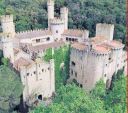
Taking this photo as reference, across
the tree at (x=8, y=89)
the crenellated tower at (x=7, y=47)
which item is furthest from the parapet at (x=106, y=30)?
the tree at (x=8, y=89)

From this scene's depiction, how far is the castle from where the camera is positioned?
40750 millimetres

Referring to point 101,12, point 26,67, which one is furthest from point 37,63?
point 101,12

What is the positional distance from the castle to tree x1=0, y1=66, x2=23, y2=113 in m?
1.74

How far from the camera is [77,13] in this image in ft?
208

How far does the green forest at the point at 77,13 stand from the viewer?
5975 centimetres

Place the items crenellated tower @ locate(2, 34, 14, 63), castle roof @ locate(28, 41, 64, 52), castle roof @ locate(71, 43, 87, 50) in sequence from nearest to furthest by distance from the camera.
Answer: crenellated tower @ locate(2, 34, 14, 63), castle roof @ locate(71, 43, 87, 50), castle roof @ locate(28, 41, 64, 52)

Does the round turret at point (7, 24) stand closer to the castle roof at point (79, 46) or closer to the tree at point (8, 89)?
the tree at point (8, 89)

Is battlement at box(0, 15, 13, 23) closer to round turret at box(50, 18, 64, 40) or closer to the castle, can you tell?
the castle

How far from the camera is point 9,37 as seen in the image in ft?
135

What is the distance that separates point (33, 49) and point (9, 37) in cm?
467

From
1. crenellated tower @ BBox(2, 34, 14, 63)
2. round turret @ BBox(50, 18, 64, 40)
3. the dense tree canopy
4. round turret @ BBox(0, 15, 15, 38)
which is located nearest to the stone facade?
the dense tree canopy

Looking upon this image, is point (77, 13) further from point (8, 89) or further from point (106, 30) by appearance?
point (8, 89)

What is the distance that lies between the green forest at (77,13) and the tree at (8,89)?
829 inches

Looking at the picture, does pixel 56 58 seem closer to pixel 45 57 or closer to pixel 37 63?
pixel 45 57
